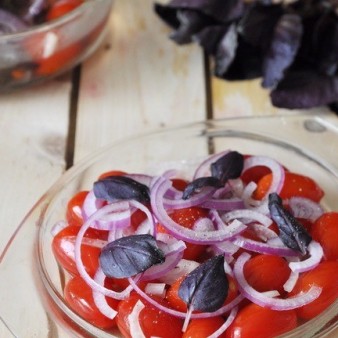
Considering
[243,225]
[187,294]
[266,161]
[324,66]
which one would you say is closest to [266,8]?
[324,66]

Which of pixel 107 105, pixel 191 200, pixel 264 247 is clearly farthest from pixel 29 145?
pixel 264 247

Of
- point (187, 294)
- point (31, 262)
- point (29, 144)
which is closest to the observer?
point (187, 294)

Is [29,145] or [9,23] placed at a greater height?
[9,23]

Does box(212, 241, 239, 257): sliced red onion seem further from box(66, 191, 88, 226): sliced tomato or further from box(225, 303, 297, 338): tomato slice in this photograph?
box(66, 191, 88, 226): sliced tomato

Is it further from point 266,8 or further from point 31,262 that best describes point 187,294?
point 266,8

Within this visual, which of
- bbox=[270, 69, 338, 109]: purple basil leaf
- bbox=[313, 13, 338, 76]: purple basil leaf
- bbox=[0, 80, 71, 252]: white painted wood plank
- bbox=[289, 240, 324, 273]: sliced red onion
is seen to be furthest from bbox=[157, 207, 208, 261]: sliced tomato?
bbox=[313, 13, 338, 76]: purple basil leaf

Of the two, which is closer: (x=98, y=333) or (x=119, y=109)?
(x=98, y=333)

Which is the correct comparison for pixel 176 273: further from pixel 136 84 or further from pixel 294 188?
pixel 136 84

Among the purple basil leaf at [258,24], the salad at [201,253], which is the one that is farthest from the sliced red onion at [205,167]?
the purple basil leaf at [258,24]
